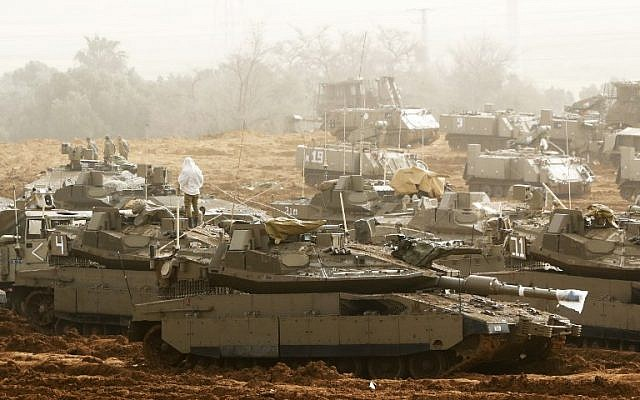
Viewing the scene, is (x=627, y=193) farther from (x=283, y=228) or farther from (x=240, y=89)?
(x=240, y=89)

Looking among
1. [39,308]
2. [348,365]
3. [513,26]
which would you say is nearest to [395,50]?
[513,26]

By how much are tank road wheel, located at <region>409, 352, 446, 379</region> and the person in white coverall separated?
6.53 m

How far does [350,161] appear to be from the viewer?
4441 centimetres

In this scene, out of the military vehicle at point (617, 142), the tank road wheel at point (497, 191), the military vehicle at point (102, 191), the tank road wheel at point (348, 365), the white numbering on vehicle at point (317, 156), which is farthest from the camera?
the military vehicle at point (617, 142)

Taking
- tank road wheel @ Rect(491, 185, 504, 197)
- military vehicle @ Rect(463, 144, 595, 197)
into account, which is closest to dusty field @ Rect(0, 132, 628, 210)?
military vehicle @ Rect(463, 144, 595, 197)

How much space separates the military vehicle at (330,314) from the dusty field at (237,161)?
22864 mm

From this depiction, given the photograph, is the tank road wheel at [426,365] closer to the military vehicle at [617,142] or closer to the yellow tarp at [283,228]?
the yellow tarp at [283,228]

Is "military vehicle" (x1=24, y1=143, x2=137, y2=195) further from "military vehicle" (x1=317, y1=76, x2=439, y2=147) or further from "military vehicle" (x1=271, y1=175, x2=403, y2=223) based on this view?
"military vehicle" (x1=317, y1=76, x2=439, y2=147)

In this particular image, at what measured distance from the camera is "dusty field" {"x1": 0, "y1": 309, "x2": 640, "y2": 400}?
17656 mm

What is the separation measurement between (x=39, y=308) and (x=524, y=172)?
2035 cm

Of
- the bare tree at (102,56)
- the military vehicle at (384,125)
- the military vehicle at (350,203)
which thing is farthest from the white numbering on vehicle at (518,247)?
the bare tree at (102,56)

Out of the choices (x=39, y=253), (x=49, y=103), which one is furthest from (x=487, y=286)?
(x=49, y=103)

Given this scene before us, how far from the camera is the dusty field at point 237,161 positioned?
4609 cm

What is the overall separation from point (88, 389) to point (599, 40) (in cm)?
10495
